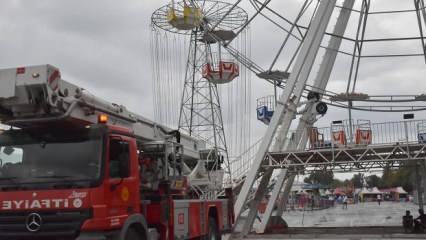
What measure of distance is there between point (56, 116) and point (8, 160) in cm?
123

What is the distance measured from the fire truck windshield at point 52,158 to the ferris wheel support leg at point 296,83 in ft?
39.9

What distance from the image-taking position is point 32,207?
945 centimetres

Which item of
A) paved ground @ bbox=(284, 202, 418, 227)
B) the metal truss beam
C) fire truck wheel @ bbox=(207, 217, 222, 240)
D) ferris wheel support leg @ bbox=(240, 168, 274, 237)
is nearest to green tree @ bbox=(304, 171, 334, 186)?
the metal truss beam

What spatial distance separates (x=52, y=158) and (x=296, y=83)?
1463 cm

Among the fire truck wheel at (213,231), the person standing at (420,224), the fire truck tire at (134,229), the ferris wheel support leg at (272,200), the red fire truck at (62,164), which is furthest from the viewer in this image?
the ferris wheel support leg at (272,200)

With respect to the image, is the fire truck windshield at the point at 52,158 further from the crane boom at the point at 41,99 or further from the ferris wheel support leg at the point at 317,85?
the ferris wheel support leg at the point at 317,85

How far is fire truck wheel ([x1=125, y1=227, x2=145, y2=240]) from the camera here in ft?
34.0

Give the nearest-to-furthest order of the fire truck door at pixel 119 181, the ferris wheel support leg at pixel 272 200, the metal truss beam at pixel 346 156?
the fire truck door at pixel 119 181
the metal truss beam at pixel 346 156
the ferris wheel support leg at pixel 272 200

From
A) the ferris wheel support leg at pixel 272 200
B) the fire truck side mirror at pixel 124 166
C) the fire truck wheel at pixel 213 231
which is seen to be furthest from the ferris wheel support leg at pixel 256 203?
the fire truck side mirror at pixel 124 166

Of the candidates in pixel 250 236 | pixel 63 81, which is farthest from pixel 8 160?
pixel 250 236

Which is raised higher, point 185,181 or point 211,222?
point 185,181

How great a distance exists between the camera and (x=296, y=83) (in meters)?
22.7

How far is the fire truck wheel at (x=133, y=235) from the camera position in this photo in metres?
10.4

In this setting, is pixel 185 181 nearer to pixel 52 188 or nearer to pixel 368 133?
pixel 52 188
